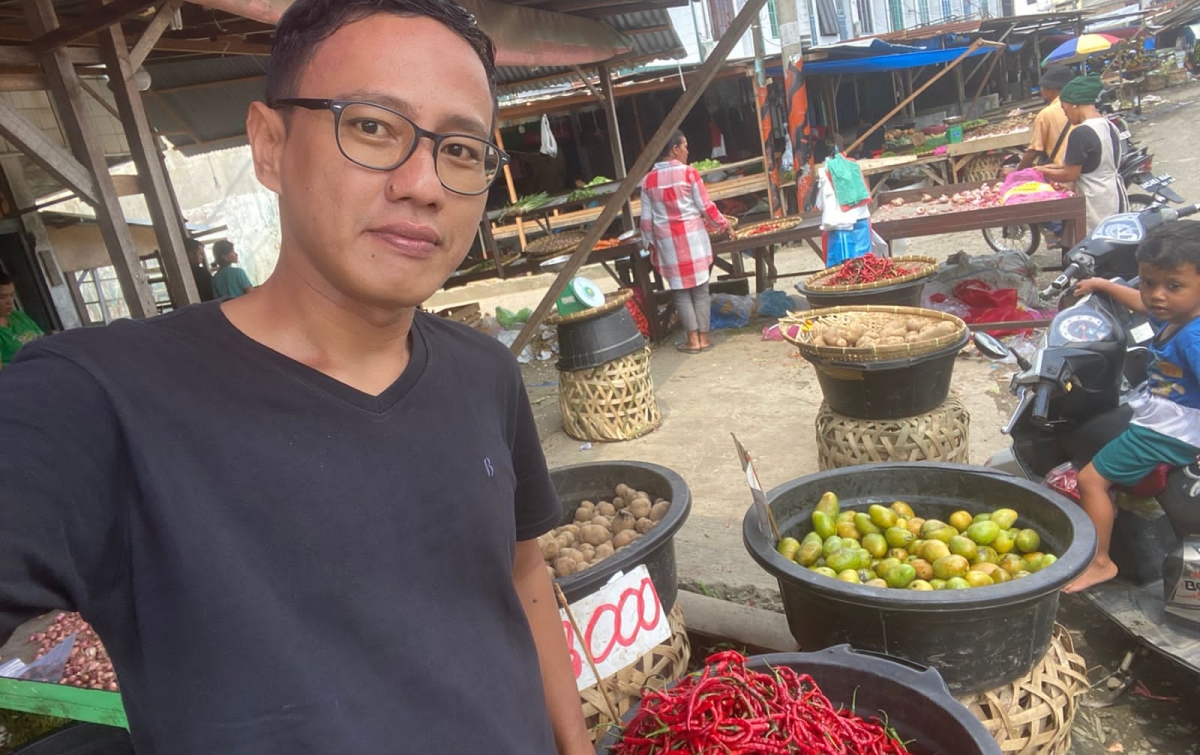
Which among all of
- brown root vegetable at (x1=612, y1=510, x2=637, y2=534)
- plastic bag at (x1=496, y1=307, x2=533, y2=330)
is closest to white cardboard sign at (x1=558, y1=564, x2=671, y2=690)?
brown root vegetable at (x1=612, y1=510, x2=637, y2=534)

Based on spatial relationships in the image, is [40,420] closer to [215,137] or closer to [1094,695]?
[1094,695]

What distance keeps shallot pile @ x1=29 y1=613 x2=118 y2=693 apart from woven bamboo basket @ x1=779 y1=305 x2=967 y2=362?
130 inches

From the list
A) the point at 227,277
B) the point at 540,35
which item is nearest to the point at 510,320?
the point at 227,277

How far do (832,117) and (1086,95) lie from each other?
10.9 m

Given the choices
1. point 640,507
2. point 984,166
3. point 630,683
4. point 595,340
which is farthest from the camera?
point 984,166

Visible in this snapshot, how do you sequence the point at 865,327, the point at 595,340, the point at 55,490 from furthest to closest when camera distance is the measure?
the point at 595,340, the point at 865,327, the point at 55,490

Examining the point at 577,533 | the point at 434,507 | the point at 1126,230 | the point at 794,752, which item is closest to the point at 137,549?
→ the point at 434,507

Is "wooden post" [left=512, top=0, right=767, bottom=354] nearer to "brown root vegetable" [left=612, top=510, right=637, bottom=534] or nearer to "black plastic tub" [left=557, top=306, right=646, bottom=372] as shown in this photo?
"black plastic tub" [left=557, top=306, right=646, bottom=372]

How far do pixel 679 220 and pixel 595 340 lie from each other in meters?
2.50

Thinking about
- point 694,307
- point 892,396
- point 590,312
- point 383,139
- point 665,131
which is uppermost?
point 665,131

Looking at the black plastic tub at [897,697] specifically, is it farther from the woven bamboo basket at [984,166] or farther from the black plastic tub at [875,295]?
the woven bamboo basket at [984,166]

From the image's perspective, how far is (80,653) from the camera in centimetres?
254

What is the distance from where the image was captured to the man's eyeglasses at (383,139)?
3.25 ft

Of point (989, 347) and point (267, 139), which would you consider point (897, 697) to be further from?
point (989, 347)
